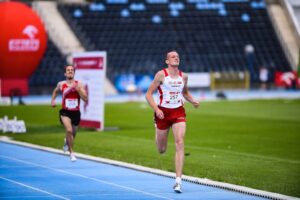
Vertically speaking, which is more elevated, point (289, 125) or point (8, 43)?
point (8, 43)

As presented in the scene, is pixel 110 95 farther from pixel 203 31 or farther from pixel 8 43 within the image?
pixel 8 43

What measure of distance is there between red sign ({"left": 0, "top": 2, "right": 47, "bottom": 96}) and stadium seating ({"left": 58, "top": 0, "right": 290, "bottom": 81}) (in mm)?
22816

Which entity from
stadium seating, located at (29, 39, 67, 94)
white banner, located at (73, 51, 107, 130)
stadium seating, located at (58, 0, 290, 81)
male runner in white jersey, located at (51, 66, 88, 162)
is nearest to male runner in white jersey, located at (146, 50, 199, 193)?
male runner in white jersey, located at (51, 66, 88, 162)

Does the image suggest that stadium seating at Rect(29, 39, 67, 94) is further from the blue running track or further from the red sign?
the blue running track

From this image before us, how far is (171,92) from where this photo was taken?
546 inches

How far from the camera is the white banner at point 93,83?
27152mm

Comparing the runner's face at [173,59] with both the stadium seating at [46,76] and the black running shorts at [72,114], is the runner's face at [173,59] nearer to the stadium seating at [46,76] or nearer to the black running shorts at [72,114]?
the black running shorts at [72,114]

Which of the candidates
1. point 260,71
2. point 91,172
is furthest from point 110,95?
point 91,172

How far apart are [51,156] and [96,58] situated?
8061mm

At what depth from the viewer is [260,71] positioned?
63969mm

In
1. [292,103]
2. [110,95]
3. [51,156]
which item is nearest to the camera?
[51,156]

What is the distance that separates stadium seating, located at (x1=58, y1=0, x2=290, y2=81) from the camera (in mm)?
61750

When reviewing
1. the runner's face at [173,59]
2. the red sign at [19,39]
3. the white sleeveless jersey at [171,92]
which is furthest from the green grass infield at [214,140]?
the runner's face at [173,59]

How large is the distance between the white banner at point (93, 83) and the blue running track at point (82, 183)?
27.0ft
